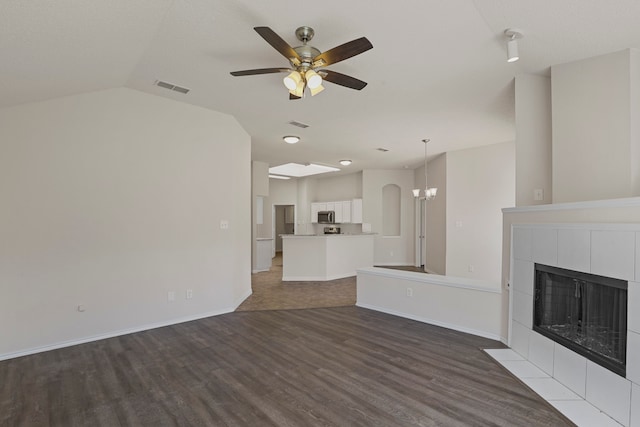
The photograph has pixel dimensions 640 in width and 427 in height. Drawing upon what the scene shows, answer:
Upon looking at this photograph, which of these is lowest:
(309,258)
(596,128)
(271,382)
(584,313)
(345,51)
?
(271,382)

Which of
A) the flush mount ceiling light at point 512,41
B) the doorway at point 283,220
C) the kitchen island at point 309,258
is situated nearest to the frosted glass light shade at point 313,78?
the flush mount ceiling light at point 512,41

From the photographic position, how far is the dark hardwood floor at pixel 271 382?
209cm

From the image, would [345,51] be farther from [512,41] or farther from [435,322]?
[435,322]

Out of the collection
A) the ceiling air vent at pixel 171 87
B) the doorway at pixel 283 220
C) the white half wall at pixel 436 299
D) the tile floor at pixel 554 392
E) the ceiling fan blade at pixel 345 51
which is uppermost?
the ceiling air vent at pixel 171 87

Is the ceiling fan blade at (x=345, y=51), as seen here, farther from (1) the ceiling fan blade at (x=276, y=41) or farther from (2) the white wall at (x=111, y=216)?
(2) the white wall at (x=111, y=216)

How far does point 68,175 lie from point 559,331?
5077 millimetres

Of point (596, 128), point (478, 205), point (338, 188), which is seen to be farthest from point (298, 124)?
point (338, 188)

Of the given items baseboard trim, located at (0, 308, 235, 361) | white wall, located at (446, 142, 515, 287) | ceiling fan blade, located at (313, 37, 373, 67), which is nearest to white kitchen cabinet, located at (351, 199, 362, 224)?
white wall, located at (446, 142, 515, 287)

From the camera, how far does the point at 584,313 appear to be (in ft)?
7.82

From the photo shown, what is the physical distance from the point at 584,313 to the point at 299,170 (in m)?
7.94

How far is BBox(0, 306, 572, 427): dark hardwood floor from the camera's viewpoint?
2.09 m

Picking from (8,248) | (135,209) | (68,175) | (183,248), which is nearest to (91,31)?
(68,175)

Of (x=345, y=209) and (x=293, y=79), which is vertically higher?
(x=293, y=79)

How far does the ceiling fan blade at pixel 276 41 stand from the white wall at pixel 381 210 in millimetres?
6925
